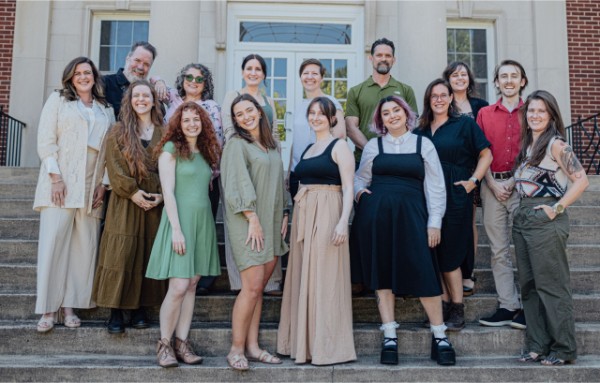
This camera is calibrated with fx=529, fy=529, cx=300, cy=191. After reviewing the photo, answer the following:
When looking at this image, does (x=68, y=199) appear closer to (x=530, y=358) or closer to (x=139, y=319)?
(x=139, y=319)

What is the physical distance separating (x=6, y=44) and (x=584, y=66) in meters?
10.4

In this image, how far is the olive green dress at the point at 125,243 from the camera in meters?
4.01

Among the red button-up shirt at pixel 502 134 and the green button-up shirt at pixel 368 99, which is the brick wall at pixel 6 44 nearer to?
the green button-up shirt at pixel 368 99

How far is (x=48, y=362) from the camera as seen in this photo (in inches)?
153

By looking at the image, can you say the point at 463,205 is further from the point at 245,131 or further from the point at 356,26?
the point at 356,26

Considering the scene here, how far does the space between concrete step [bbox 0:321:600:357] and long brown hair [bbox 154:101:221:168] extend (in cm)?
139

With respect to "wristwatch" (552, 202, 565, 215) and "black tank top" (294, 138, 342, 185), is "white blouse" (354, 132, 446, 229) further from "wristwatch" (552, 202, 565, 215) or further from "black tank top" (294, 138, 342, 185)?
"wristwatch" (552, 202, 565, 215)

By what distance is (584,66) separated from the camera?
9492mm

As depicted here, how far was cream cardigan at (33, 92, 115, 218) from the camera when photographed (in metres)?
4.18

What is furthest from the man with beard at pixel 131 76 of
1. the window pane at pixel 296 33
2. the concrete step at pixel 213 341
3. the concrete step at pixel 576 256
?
the window pane at pixel 296 33

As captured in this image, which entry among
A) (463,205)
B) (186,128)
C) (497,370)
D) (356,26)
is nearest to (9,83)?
(356,26)

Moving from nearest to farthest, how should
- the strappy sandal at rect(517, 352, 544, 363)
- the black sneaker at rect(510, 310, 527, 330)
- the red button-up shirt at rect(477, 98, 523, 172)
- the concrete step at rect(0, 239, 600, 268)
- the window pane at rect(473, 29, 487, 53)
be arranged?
1. the strappy sandal at rect(517, 352, 544, 363)
2. the black sneaker at rect(510, 310, 527, 330)
3. the red button-up shirt at rect(477, 98, 523, 172)
4. the concrete step at rect(0, 239, 600, 268)
5. the window pane at rect(473, 29, 487, 53)

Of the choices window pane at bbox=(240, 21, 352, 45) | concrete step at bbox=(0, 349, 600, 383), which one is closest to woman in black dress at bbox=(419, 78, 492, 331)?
concrete step at bbox=(0, 349, 600, 383)

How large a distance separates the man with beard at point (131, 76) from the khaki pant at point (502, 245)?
304 centimetres
